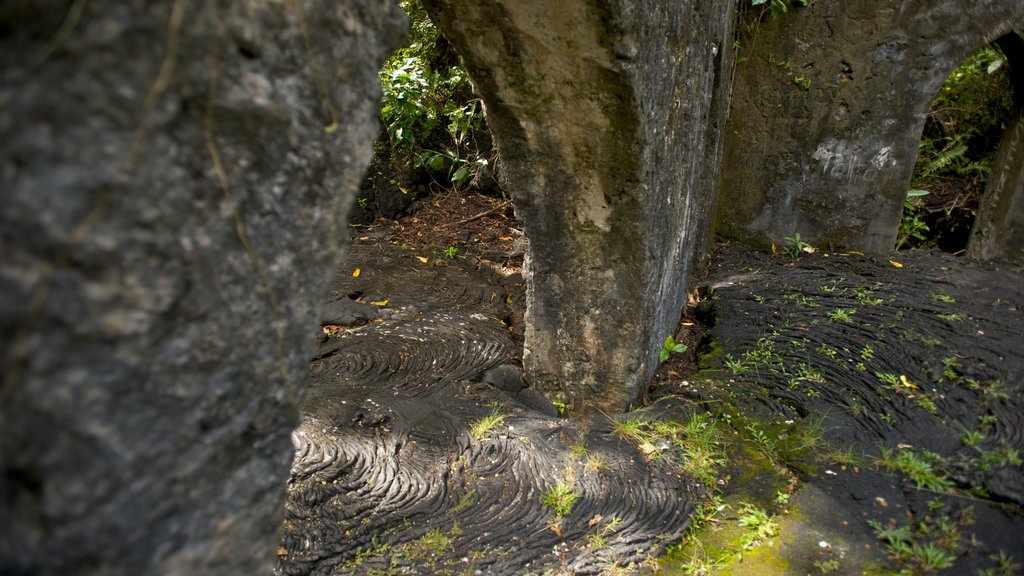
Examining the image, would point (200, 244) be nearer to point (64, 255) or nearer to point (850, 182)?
point (64, 255)

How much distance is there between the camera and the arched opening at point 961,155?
5.29 m

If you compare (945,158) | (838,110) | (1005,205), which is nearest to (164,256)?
(838,110)

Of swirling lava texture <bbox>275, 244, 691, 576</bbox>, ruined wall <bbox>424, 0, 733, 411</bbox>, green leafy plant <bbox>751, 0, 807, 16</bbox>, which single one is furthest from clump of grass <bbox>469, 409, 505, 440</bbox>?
green leafy plant <bbox>751, 0, 807, 16</bbox>

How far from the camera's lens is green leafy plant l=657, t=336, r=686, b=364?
3.45 meters

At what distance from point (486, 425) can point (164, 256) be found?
85.4 inches

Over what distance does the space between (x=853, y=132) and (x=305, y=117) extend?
4614 mm

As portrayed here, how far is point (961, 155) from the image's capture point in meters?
5.45

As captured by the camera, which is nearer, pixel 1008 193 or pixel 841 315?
pixel 841 315

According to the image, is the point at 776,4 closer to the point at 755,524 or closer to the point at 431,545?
the point at 755,524

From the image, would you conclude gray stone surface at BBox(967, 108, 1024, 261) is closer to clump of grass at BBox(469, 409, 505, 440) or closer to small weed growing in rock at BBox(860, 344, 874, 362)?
small weed growing in rock at BBox(860, 344, 874, 362)

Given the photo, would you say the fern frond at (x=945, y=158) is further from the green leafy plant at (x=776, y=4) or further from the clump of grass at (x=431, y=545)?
the clump of grass at (x=431, y=545)

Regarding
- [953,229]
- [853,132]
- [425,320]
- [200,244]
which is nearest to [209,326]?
[200,244]

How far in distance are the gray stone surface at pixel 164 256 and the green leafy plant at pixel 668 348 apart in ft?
8.46

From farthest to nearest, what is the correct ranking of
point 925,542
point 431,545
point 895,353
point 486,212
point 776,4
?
point 486,212, point 776,4, point 895,353, point 431,545, point 925,542
